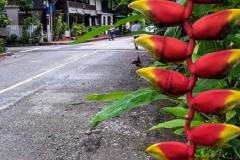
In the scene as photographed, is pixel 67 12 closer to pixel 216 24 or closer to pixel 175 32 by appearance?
pixel 175 32

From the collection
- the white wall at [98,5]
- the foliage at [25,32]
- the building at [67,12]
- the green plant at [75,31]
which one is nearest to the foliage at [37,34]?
the foliage at [25,32]

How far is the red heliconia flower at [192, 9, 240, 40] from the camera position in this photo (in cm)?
53

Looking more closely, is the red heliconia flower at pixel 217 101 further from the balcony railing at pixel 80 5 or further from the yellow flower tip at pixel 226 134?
the balcony railing at pixel 80 5

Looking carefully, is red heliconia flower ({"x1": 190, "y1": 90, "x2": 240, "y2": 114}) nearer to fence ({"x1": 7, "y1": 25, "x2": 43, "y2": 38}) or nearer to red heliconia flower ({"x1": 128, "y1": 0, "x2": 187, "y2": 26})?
red heliconia flower ({"x1": 128, "y1": 0, "x2": 187, "y2": 26})

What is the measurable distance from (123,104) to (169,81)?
306mm

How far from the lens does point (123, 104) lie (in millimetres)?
823

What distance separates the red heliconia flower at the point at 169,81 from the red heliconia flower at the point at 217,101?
2 centimetres

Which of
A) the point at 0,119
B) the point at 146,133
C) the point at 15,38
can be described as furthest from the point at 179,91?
the point at 15,38

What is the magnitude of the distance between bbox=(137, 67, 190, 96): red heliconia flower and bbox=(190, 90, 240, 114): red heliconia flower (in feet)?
0.08

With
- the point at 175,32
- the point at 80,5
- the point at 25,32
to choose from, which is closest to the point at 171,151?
the point at 175,32

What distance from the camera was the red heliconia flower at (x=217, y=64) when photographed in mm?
519

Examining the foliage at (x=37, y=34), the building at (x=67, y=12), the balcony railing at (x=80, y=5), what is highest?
the balcony railing at (x=80, y=5)

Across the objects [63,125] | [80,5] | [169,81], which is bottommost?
[63,125]

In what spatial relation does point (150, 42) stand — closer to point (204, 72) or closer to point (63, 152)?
point (204, 72)
